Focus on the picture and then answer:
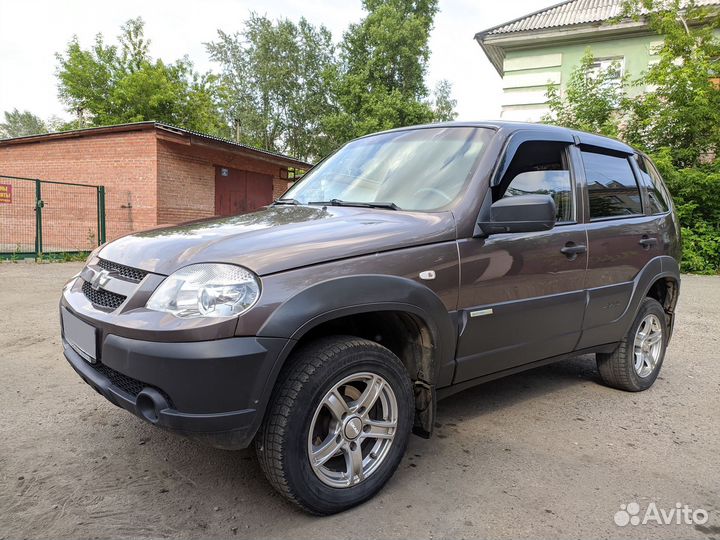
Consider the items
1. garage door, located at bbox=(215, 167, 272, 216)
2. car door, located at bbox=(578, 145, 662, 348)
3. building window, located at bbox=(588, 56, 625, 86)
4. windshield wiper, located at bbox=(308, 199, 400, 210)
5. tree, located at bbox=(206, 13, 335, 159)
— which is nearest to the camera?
windshield wiper, located at bbox=(308, 199, 400, 210)

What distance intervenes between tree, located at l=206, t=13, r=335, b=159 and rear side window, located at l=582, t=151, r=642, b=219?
114 ft

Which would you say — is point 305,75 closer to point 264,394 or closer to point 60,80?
point 60,80

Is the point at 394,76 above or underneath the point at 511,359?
above

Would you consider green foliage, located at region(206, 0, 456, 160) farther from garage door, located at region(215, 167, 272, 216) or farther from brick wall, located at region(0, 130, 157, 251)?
brick wall, located at region(0, 130, 157, 251)

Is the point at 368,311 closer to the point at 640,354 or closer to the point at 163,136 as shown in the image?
the point at 640,354

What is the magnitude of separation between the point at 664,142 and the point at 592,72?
3.08m

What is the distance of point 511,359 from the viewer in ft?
9.79

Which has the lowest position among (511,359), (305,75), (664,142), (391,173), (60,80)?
(511,359)

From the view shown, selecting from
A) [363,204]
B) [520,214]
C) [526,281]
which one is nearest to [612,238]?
[526,281]

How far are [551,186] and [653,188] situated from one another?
4.86 feet

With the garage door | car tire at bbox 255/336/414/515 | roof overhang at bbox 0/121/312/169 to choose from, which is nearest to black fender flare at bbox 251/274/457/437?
car tire at bbox 255/336/414/515

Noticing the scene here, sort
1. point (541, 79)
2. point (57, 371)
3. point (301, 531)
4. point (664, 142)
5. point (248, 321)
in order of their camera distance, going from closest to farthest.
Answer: point (248, 321) → point (301, 531) → point (57, 371) → point (664, 142) → point (541, 79)

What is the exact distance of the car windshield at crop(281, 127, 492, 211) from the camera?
9.38ft

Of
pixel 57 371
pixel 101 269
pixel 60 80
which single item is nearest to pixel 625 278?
pixel 101 269
